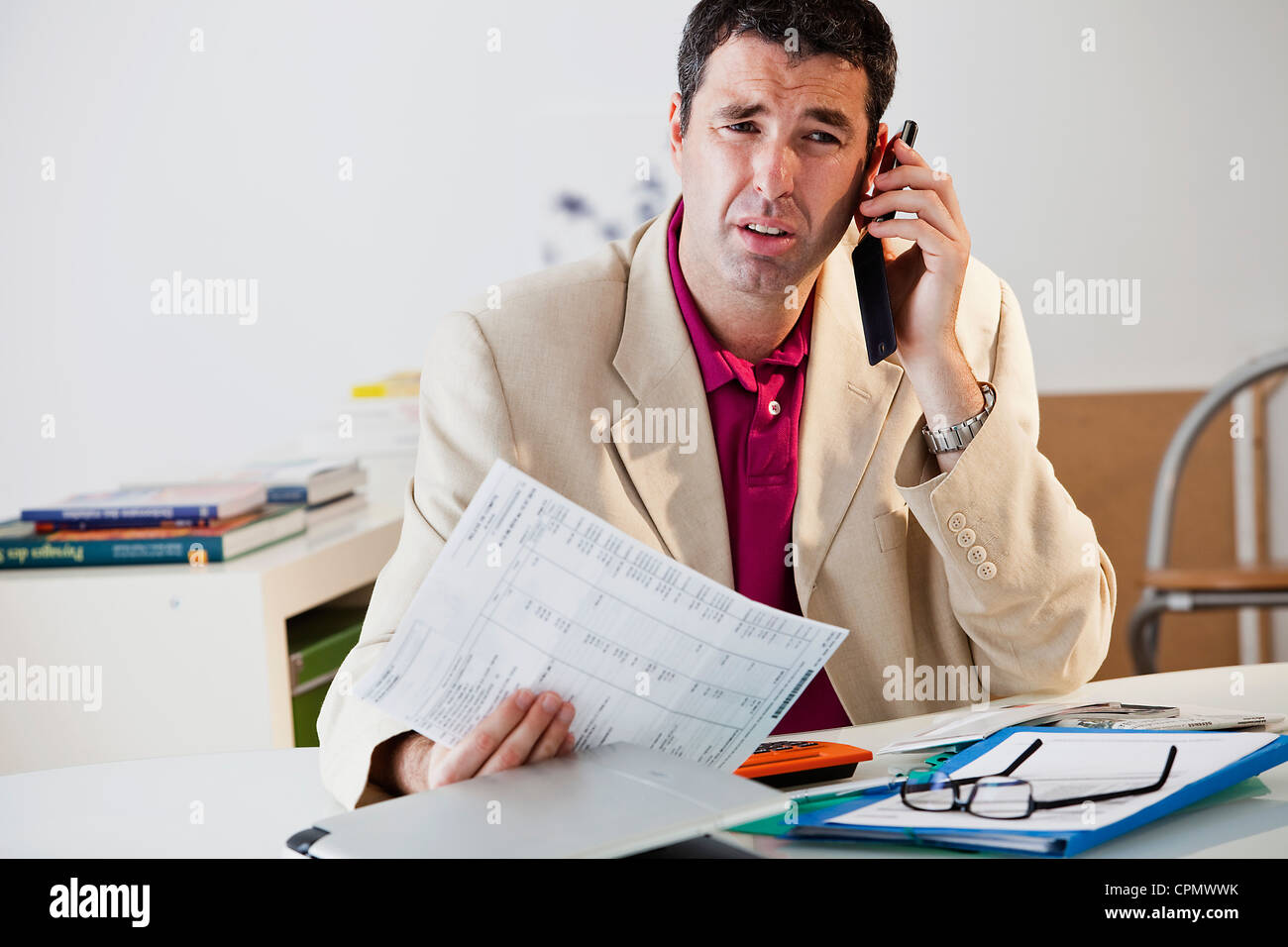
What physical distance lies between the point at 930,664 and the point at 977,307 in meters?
0.39

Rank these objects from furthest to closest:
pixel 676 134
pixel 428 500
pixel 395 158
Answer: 1. pixel 395 158
2. pixel 676 134
3. pixel 428 500

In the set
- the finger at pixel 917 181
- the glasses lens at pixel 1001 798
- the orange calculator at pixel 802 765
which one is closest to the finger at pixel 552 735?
the orange calculator at pixel 802 765

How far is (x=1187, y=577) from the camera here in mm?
2438

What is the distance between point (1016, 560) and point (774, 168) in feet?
1.45

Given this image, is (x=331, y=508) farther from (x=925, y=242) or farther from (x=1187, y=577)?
(x=1187, y=577)

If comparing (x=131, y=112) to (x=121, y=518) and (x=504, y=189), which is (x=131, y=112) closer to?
(x=504, y=189)

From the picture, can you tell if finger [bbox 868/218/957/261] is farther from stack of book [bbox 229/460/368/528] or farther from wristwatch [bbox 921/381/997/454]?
stack of book [bbox 229/460/368/528]

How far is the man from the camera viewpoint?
120cm

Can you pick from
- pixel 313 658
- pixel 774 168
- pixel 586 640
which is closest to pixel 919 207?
pixel 774 168

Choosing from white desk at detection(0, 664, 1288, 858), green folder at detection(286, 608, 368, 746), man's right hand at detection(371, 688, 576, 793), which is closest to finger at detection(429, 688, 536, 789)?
man's right hand at detection(371, 688, 576, 793)

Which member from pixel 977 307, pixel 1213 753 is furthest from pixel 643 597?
pixel 977 307

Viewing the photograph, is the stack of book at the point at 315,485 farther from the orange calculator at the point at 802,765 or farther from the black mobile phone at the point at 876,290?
the orange calculator at the point at 802,765

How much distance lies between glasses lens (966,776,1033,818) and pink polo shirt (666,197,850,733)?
49 cm

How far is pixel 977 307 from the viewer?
1.37 metres
